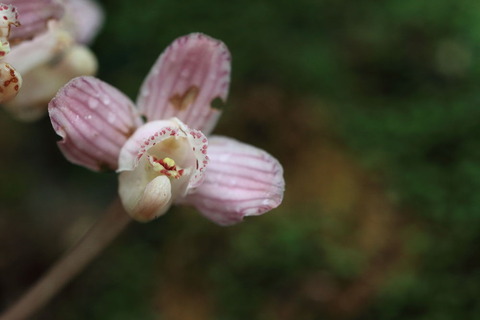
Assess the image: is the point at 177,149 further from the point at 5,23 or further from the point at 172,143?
the point at 5,23

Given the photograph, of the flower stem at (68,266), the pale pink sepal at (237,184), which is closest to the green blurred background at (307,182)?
the flower stem at (68,266)

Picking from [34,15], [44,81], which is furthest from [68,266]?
[34,15]

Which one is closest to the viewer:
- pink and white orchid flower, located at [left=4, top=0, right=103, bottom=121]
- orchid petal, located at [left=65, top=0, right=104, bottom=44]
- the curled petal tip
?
the curled petal tip

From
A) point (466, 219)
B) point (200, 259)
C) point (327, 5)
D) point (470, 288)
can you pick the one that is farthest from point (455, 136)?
point (200, 259)

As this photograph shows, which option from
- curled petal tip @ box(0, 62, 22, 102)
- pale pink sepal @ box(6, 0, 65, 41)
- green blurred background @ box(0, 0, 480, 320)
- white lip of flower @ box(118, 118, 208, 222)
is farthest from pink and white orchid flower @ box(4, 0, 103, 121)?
green blurred background @ box(0, 0, 480, 320)

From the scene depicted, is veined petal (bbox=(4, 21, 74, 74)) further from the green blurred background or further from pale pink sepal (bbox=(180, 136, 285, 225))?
the green blurred background

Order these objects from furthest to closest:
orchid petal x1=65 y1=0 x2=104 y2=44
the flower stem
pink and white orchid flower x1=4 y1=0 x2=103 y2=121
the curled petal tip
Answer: orchid petal x1=65 y1=0 x2=104 y2=44, the flower stem, pink and white orchid flower x1=4 y1=0 x2=103 y2=121, the curled petal tip
